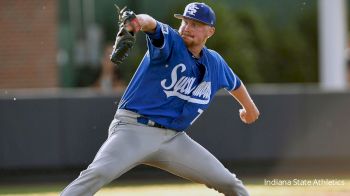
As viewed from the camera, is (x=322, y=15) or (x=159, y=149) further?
(x=322, y=15)

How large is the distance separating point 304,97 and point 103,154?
6152 mm

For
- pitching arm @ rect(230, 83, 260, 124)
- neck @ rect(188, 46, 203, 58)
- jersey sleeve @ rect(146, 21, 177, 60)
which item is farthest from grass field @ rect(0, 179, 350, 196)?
jersey sleeve @ rect(146, 21, 177, 60)

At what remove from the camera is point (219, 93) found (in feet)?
38.2

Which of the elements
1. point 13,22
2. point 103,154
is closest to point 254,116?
point 103,154

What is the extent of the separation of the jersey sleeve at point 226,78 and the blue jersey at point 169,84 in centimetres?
21

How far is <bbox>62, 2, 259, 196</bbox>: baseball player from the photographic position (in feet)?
20.1

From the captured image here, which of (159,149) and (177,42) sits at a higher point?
(177,42)

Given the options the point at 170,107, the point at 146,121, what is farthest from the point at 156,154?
the point at 170,107

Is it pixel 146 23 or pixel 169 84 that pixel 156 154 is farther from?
pixel 146 23

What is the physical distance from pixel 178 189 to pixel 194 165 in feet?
11.5

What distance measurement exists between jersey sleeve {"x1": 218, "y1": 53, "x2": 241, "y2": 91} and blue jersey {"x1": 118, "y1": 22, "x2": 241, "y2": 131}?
0.21 metres

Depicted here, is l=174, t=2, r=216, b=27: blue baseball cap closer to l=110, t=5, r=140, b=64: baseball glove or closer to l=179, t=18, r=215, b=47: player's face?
l=179, t=18, r=215, b=47: player's face

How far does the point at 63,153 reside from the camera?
11.1 meters

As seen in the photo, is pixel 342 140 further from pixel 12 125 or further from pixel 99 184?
pixel 99 184
